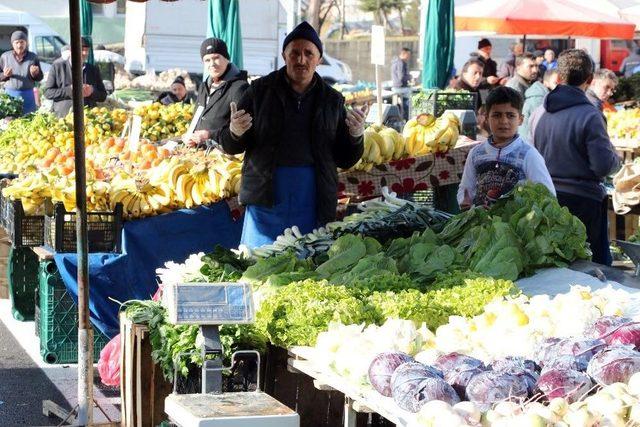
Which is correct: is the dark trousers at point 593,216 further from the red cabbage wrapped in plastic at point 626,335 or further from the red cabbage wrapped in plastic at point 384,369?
the red cabbage wrapped in plastic at point 384,369

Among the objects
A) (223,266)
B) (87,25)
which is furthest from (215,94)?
(87,25)

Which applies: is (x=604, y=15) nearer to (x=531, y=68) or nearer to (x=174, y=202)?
(x=531, y=68)

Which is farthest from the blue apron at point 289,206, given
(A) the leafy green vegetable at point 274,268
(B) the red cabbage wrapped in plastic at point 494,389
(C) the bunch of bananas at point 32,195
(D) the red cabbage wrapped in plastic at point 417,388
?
(B) the red cabbage wrapped in plastic at point 494,389

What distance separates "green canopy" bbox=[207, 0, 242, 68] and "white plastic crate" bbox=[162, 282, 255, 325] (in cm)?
924

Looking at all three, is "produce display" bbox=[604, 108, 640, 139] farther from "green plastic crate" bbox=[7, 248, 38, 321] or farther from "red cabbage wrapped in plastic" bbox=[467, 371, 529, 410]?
"red cabbage wrapped in plastic" bbox=[467, 371, 529, 410]

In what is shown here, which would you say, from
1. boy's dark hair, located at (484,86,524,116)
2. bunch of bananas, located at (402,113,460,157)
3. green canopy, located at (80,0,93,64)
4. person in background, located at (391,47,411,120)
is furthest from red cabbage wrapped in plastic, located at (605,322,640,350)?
person in background, located at (391,47,411,120)

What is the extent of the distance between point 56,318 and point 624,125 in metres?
7.66

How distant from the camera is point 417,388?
3.57 m

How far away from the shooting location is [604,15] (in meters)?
16.4

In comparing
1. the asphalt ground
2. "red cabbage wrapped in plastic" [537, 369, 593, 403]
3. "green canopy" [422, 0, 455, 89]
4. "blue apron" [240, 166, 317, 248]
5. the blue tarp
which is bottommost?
the asphalt ground

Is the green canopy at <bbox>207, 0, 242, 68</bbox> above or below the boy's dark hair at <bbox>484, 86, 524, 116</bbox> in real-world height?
above

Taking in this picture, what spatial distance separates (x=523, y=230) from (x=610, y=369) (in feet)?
7.33

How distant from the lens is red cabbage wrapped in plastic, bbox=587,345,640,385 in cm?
355

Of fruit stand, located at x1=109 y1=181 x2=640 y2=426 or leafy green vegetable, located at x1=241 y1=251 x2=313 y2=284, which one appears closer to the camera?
fruit stand, located at x1=109 y1=181 x2=640 y2=426
